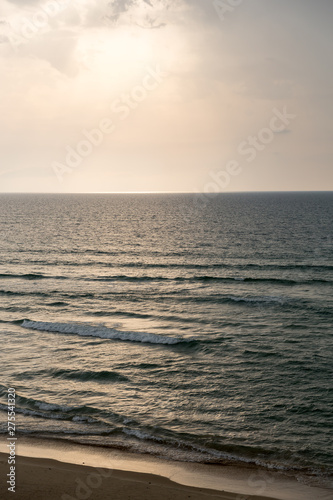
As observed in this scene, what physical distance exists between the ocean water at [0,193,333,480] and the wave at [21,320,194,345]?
136mm

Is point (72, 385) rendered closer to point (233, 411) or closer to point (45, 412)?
point (45, 412)

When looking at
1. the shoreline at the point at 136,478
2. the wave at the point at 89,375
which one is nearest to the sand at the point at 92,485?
the shoreline at the point at 136,478

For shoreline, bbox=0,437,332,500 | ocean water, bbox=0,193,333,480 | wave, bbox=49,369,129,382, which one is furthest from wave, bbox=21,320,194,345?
shoreline, bbox=0,437,332,500

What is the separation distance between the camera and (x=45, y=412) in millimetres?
22547

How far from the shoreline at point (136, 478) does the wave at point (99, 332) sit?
14270 mm

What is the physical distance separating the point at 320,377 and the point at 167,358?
971 centimetres

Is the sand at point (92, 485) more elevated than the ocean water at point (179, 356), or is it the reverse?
the ocean water at point (179, 356)

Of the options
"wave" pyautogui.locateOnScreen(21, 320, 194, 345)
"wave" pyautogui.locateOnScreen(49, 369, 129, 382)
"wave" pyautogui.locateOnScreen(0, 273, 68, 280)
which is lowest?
"wave" pyautogui.locateOnScreen(49, 369, 129, 382)

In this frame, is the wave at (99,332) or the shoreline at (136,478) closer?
the shoreline at (136,478)

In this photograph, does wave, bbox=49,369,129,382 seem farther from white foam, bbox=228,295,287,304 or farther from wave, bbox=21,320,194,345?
white foam, bbox=228,295,287,304

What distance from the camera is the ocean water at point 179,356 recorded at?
20297 millimetres

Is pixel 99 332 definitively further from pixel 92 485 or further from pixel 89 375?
pixel 92 485

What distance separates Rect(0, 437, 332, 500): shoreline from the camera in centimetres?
1563

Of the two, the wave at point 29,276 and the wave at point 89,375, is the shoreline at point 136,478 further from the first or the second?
the wave at point 29,276
